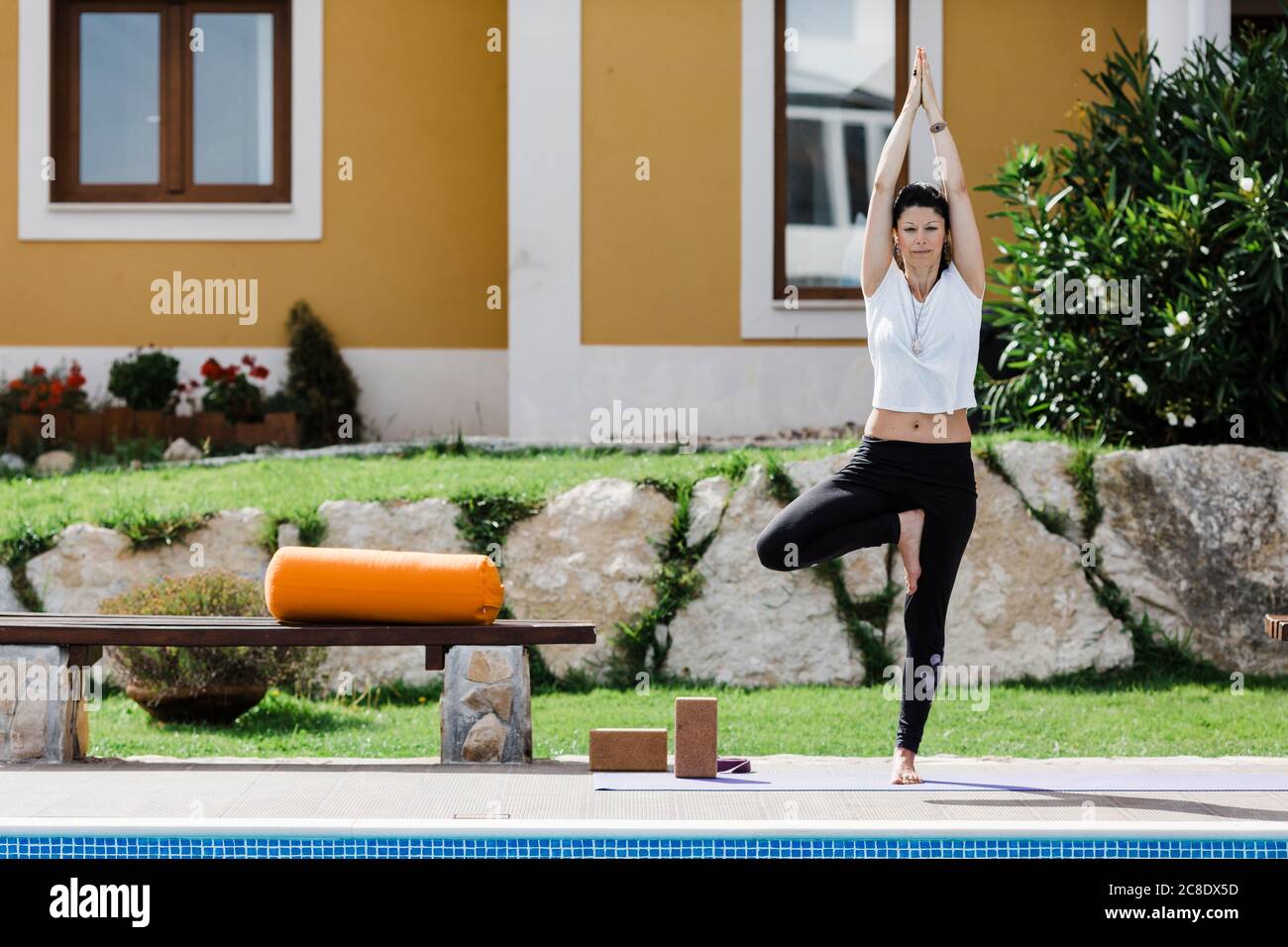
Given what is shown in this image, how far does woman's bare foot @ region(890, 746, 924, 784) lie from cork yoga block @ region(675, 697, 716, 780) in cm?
59

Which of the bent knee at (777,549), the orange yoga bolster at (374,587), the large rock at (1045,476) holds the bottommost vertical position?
the orange yoga bolster at (374,587)

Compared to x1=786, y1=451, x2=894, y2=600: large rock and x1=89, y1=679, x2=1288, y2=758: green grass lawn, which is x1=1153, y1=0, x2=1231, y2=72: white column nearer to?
x1=786, y1=451, x2=894, y2=600: large rock

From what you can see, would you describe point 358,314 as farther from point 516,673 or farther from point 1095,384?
point 516,673

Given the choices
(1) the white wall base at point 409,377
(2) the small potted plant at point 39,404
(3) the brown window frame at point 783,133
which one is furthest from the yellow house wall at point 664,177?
(2) the small potted plant at point 39,404

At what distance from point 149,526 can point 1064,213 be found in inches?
201

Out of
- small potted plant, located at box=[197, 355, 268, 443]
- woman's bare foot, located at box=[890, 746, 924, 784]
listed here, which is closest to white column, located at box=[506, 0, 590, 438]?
small potted plant, located at box=[197, 355, 268, 443]

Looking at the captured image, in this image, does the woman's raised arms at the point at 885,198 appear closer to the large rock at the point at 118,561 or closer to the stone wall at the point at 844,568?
the stone wall at the point at 844,568

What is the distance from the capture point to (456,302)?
11.4 m

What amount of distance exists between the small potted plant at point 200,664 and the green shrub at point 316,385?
4.03m

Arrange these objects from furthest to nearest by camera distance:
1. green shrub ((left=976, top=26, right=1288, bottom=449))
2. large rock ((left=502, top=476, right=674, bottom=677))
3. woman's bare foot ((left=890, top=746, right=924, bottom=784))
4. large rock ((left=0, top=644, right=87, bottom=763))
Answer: green shrub ((left=976, top=26, right=1288, bottom=449)), large rock ((left=502, top=476, right=674, bottom=677)), large rock ((left=0, top=644, right=87, bottom=763)), woman's bare foot ((left=890, top=746, right=924, bottom=784))

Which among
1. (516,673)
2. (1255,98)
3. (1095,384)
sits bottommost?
(516,673)

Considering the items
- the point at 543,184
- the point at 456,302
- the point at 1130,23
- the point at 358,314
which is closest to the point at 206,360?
the point at 358,314

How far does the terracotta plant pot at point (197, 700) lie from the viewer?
6422 millimetres

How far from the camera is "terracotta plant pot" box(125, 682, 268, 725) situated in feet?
21.1
